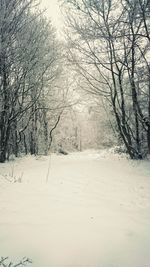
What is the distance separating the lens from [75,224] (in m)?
4.15

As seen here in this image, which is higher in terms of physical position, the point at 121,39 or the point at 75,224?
the point at 121,39

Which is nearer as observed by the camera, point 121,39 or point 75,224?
point 75,224

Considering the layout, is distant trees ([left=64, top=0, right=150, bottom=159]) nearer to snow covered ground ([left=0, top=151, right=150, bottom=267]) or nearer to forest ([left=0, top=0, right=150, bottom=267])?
forest ([left=0, top=0, right=150, bottom=267])

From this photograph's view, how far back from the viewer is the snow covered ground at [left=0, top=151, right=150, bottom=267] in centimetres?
313

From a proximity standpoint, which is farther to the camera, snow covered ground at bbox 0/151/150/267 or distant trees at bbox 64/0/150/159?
distant trees at bbox 64/0/150/159

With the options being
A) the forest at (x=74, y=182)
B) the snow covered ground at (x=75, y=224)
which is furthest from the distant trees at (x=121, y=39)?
the snow covered ground at (x=75, y=224)

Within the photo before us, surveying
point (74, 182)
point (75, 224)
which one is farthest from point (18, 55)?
point (75, 224)

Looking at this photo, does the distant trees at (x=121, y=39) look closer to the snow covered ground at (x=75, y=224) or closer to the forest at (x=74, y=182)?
the forest at (x=74, y=182)

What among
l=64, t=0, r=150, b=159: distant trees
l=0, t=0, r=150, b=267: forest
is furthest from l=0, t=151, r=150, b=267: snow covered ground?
l=64, t=0, r=150, b=159: distant trees

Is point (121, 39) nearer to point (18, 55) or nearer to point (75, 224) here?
point (18, 55)

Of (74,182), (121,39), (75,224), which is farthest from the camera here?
(121,39)

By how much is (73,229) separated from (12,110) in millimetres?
11962

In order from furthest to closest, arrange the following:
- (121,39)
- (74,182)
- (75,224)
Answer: (121,39) → (74,182) → (75,224)

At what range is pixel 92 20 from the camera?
13898 mm
